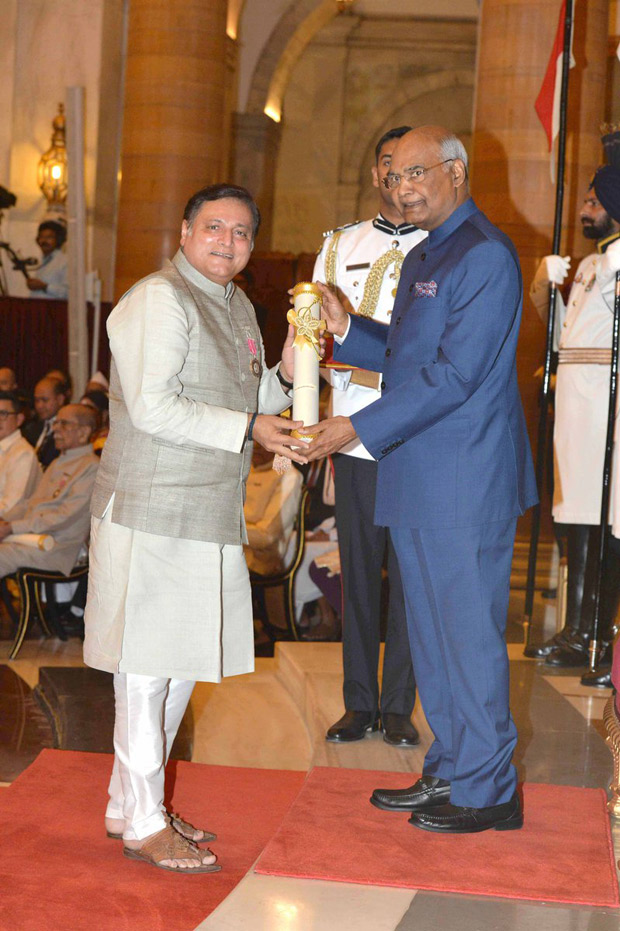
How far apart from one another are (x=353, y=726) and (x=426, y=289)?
1.75m

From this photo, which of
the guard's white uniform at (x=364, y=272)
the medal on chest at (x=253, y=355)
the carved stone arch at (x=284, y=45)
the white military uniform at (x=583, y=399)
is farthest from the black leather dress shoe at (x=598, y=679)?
the carved stone arch at (x=284, y=45)

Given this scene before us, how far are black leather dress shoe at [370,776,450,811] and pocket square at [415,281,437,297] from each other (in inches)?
55.0

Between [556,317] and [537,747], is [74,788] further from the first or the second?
[556,317]

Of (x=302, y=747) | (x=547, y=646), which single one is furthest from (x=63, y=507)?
(x=547, y=646)

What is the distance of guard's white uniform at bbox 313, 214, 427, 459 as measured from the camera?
4.21 m

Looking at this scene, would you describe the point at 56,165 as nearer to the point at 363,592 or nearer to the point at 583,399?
the point at 583,399

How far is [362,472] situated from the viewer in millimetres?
4258

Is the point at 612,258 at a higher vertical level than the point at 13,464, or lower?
higher

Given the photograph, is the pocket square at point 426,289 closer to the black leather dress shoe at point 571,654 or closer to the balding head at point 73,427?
the black leather dress shoe at point 571,654

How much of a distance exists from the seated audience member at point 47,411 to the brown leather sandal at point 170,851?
616cm

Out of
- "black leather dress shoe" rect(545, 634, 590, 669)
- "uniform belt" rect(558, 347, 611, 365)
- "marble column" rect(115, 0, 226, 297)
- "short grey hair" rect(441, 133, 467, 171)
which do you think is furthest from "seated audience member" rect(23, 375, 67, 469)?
"short grey hair" rect(441, 133, 467, 171)

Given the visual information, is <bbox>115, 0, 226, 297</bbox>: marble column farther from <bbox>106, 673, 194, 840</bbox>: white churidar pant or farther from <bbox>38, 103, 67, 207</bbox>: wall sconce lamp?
<bbox>106, 673, 194, 840</bbox>: white churidar pant

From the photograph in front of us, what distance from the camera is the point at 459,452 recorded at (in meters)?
3.23

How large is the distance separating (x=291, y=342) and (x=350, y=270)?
2.82 feet
